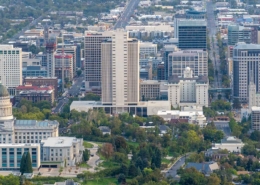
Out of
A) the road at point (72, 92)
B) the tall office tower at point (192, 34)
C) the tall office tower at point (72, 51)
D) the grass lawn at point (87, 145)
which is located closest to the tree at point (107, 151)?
the grass lawn at point (87, 145)

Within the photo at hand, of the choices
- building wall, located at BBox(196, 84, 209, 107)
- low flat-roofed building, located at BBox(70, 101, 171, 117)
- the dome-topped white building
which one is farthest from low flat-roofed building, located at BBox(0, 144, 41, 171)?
building wall, located at BBox(196, 84, 209, 107)

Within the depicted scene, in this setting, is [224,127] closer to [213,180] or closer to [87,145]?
[87,145]

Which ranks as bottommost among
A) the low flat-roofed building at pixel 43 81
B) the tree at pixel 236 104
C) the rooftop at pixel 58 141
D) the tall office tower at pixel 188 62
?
the rooftop at pixel 58 141

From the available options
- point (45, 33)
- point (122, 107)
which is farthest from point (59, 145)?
point (45, 33)

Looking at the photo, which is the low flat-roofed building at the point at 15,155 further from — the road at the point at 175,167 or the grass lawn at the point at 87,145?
the road at the point at 175,167

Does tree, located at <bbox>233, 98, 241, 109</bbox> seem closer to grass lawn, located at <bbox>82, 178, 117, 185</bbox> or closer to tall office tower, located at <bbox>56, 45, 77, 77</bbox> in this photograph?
tall office tower, located at <bbox>56, 45, 77, 77</bbox>

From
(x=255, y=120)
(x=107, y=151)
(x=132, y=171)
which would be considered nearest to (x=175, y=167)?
(x=132, y=171)
